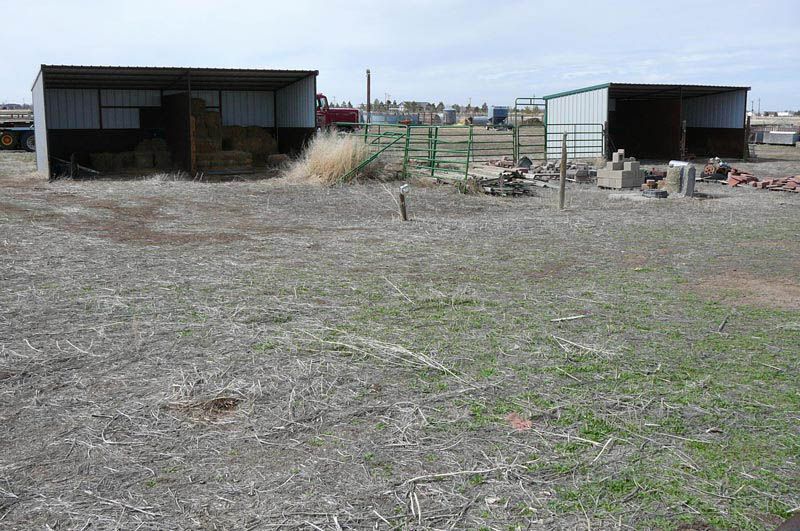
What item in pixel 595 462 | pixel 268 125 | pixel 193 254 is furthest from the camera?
pixel 268 125

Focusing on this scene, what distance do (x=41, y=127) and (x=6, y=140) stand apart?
14.5 meters

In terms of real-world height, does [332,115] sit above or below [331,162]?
above

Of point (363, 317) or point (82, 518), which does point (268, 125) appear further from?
point (82, 518)

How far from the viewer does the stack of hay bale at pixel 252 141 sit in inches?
968

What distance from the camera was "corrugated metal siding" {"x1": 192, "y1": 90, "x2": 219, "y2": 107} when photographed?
84.1 feet

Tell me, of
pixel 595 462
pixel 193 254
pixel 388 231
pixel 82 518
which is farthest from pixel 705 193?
pixel 82 518

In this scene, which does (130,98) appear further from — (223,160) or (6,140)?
(6,140)

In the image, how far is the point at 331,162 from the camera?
19.4m

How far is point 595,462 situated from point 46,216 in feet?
39.8

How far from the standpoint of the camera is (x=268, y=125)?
87.4 feet

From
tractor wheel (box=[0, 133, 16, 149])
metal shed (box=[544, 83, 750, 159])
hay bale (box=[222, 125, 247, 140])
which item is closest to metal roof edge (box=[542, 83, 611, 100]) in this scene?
metal shed (box=[544, 83, 750, 159])

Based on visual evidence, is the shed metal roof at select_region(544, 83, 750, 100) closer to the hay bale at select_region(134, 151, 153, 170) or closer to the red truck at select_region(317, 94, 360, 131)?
the red truck at select_region(317, 94, 360, 131)

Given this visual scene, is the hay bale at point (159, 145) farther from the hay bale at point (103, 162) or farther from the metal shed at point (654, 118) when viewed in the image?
the metal shed at point (654, 118)

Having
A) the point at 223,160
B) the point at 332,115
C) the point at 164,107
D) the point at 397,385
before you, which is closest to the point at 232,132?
the point at 223,160
